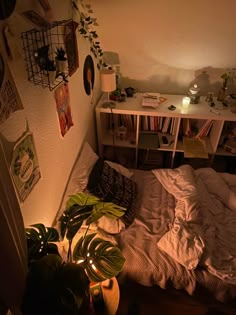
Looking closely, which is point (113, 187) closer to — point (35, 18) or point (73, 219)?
point (73, 219)

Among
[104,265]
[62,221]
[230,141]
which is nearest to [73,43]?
[62,221]

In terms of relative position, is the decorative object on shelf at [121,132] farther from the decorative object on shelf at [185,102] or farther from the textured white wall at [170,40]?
the decorative object on shelf at [185,102]

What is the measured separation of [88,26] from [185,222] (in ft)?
5.49

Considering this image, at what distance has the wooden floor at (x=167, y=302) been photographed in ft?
4.81

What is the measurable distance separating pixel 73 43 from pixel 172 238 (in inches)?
55.5

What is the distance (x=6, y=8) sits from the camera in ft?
2.68

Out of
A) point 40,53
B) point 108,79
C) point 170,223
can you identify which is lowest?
point 170,223

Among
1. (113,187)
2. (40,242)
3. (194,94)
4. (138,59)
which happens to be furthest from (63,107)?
(194,94)

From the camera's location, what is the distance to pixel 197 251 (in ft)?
4.49

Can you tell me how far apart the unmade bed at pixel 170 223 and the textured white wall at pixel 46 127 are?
0.13 meters

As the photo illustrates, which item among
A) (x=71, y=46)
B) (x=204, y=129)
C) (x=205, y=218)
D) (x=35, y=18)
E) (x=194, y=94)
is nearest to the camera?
(x=35, y=18)

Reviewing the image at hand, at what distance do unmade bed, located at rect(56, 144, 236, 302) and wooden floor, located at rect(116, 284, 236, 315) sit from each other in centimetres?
13

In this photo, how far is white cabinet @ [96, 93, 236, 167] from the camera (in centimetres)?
200

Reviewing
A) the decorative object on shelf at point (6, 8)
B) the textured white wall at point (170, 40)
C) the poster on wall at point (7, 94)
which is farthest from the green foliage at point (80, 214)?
the textured white wall at point (170, 40)
